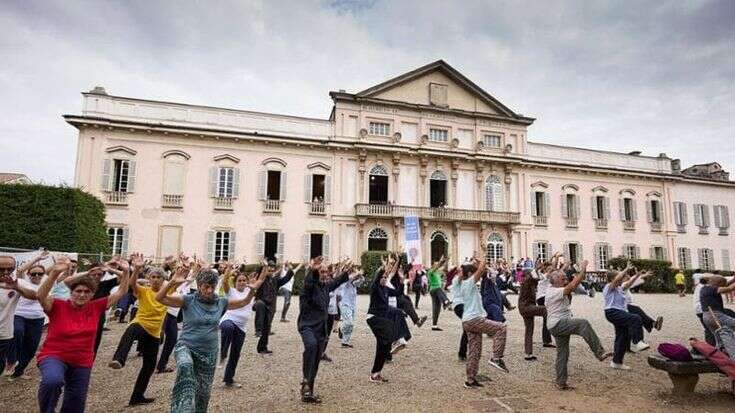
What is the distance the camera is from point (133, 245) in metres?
22.1

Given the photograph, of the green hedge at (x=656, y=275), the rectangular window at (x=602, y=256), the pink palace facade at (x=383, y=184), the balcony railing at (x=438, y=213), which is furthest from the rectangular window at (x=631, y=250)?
the balcony railing at (x=438, y=213)

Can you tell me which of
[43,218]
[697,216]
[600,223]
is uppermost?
[697,216]

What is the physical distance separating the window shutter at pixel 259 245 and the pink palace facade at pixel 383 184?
0.08m

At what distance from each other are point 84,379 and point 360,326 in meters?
8.23

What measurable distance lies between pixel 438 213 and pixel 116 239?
18.7 meters

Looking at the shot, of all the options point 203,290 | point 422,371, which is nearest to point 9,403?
point 203,290

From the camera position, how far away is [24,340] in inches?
243

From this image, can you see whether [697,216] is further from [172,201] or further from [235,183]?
[172,201]

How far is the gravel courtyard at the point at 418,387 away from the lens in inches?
206

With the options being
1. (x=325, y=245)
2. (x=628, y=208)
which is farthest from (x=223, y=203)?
(x=628, y=208)

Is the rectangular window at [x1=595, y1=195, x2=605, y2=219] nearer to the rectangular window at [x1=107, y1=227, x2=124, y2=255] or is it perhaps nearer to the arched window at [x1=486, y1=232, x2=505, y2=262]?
the arched window at [x1=486, y1=232, x2=505, y2=262]

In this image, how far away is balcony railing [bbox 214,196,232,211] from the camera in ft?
77.6

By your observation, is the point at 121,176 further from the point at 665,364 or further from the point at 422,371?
the point at 665,364

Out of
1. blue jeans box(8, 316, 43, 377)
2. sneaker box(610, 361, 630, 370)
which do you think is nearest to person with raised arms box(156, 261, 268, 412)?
blue jeans box(8, 316, 43, 377)
